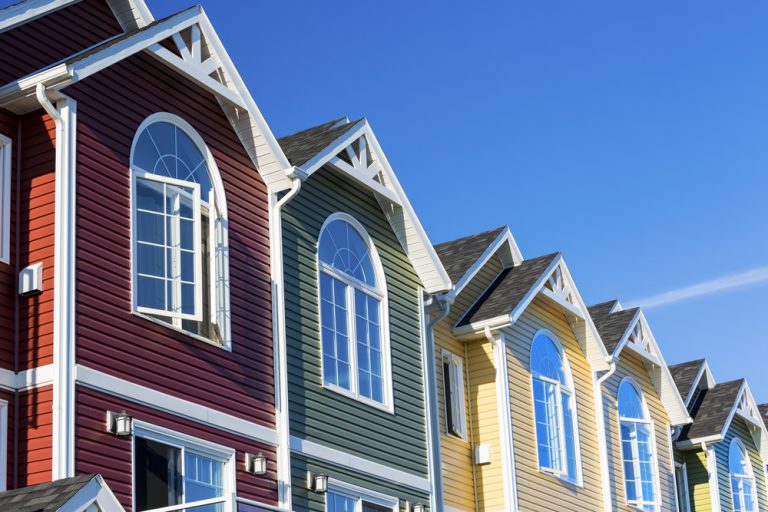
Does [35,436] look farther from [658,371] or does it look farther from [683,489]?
[683,489]

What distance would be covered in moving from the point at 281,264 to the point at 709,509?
17.0 meters

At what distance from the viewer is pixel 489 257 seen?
24.3 meters

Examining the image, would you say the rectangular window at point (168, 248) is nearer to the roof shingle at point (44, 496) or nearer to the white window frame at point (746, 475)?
the roof shingle at point (44, 496)

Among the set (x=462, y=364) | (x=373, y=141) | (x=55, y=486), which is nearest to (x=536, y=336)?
(x=462, y=364)

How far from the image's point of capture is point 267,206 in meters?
17.7

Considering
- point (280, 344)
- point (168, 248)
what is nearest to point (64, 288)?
point (168, 248)

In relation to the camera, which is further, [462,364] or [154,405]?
[462,364]

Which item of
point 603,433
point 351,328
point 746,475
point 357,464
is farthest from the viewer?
point 746,475

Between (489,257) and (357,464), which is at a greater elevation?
(489,257)

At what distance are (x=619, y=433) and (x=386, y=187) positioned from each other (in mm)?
8981

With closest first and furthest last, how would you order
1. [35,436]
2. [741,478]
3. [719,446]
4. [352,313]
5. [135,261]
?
[35,436], [135,261], [352,313], [719,446], [741,478]

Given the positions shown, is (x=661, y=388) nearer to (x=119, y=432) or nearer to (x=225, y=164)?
(x=225, y=164)

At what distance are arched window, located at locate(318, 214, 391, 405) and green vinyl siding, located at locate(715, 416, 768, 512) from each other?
14.6 m

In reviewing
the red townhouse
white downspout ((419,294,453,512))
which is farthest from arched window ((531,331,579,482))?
the red townhouse
